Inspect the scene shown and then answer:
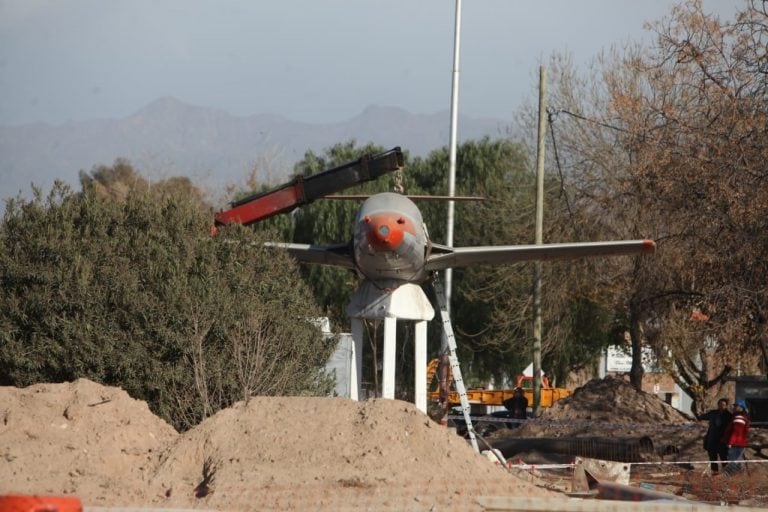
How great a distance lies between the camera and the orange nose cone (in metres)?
18.6

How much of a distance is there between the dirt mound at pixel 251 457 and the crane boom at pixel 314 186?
335 inches

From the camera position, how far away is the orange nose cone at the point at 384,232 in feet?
61.2

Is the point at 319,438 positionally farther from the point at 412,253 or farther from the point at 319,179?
the point at 319,179

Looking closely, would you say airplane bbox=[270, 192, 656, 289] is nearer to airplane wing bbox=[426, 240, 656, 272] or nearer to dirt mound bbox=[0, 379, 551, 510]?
airplane wing bbox=[426, 240, 656, 272]

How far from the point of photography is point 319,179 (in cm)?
2172

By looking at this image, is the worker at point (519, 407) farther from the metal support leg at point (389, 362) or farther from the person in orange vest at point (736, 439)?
the person in orange vest at point (736, 439)

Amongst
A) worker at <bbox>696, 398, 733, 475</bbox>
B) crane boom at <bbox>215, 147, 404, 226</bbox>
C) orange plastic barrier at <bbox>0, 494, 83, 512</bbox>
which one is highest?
crane boom at <bbox>215, 147, 404, 226</bbox>

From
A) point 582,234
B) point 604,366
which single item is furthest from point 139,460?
point 604,366

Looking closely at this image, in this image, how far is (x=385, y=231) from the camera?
733 inches

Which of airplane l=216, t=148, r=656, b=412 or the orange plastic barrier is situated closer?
the orange plastic barrier

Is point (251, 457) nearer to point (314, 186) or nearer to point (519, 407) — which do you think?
point (314, 186)

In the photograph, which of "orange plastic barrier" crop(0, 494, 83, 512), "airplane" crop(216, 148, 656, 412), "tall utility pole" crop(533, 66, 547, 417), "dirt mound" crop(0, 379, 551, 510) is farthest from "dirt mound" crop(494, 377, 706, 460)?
"orange plastic barrier" crop(0, 494, 83, 512)

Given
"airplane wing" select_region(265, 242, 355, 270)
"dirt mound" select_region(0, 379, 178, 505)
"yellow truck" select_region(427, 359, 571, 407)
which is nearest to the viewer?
"dirt mound" select_region(0, 379, 178, 505)

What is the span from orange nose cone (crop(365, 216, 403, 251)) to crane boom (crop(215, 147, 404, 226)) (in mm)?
A: 2630
